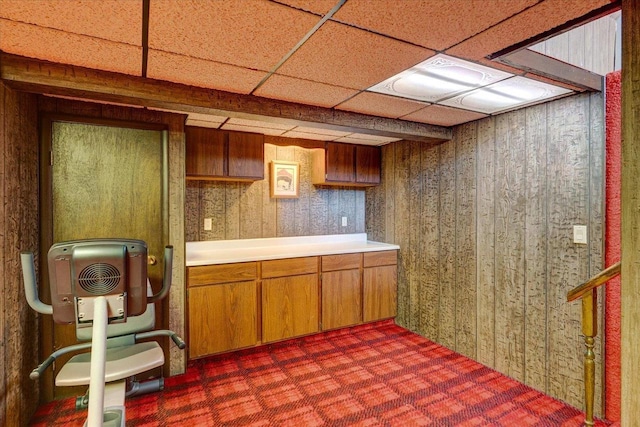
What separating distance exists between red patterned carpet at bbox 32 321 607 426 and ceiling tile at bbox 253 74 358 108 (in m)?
2.15

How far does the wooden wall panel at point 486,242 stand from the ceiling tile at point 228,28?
2.03 meters

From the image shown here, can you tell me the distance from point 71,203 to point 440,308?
10.8ft

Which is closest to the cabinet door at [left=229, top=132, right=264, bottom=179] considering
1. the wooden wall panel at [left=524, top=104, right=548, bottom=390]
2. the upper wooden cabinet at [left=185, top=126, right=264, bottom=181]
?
the upper wooden cabinet at [left=185, top=126, right=264, bottom=181]

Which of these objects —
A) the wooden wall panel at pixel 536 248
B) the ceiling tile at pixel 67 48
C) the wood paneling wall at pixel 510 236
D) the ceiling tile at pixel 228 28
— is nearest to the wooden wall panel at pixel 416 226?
the wood paneling wall at pixel 510 236

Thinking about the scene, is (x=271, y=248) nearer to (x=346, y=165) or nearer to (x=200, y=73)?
(x=346, y=165)

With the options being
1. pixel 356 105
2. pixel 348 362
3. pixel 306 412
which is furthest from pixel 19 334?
pixel 356 105

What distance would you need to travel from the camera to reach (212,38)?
1581mm

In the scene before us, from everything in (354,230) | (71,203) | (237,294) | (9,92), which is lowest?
(237,294)

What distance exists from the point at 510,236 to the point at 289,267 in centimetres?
194

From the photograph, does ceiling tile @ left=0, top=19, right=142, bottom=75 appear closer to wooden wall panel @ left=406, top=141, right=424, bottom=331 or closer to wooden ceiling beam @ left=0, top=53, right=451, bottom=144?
wooden ceiling beam @ left=0, top=53, right=451, bottom=144

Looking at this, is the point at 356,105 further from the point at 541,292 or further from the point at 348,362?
the point at 348,362

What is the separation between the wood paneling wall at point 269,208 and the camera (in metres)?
3.53

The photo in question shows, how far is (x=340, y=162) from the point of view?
158 inches

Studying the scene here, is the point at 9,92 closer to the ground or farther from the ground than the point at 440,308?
farther from the ground
